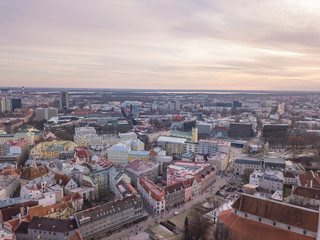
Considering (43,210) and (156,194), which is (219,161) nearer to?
(156,194)

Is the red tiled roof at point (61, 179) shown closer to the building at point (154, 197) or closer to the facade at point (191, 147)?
the building at point (154, 197)

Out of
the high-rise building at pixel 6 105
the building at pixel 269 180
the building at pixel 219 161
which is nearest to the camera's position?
the building at pixel 269 180

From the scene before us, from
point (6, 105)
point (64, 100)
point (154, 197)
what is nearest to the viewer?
point (154, 197)

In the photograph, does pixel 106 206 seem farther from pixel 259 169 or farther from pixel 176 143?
pixel 176 143

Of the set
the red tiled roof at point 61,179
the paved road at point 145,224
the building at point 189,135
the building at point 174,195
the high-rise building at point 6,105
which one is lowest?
the paved road at point 145,224

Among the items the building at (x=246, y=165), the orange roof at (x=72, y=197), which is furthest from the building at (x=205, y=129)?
the orange roof at (x=72, y=197)

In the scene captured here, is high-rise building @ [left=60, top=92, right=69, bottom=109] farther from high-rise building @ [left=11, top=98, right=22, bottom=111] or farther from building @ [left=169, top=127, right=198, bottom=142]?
building @ [left=169, top=127, right=198, bottom=142]

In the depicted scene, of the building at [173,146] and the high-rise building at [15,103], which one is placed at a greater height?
the high-rise building at [15,103]

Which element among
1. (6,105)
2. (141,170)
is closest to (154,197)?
(141,170)

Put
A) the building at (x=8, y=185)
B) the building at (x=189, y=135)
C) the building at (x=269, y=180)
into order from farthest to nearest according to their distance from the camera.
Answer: the building at (x=189, y=135), the building at (x=269, y=180), the building at (x=8, y=185)
